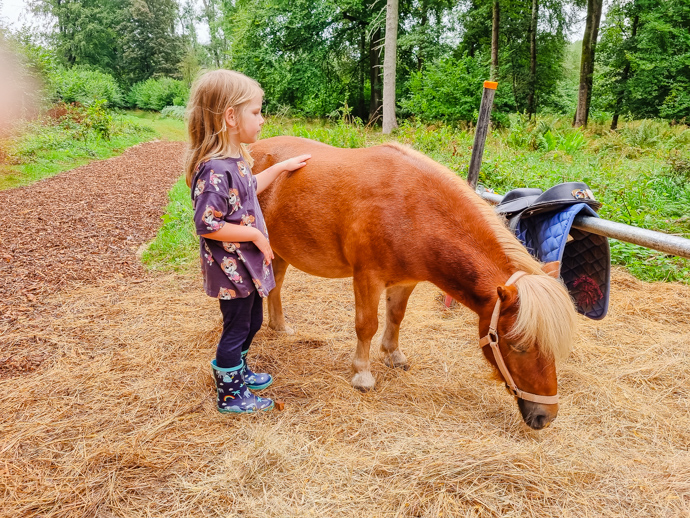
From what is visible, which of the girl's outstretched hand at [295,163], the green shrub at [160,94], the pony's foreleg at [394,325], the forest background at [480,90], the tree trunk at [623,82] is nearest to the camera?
the girl's outstretched hand at [295,163]

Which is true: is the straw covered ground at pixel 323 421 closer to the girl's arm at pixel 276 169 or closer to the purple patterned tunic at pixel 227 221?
the purple patterned tunic at pixel 227 221

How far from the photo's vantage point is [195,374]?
312 centimetres

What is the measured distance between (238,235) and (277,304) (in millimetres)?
1534

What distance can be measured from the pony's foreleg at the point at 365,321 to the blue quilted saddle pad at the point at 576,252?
1.18 meters

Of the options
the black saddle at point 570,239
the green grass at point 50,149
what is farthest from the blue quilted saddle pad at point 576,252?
the green grass at point 50,149

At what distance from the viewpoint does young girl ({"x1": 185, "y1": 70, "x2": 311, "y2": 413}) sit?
235 cm

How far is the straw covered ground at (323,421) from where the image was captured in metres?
2.02

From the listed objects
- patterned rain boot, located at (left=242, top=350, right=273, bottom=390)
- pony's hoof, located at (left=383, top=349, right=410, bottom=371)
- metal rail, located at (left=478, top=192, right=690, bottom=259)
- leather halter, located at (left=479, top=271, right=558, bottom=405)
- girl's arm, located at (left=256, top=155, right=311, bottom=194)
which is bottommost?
pony's hoof, located at (left=383, top=349, right=410, bottom=371)

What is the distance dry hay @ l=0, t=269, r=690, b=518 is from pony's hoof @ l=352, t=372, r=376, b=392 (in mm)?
63

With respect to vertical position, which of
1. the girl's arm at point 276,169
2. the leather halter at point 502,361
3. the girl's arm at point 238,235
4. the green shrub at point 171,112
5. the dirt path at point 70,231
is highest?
the green shrub at point 171,112

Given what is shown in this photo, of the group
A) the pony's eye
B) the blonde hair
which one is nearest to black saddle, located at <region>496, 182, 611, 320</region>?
the pony's eye

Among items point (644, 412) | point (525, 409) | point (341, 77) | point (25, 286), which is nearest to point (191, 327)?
point (25, 286)

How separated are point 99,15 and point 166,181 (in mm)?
45205

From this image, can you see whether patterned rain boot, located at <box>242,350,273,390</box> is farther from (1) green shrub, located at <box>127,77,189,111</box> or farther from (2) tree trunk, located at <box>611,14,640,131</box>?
(1) green shrub, located at <box>127,77,189,111</box>
